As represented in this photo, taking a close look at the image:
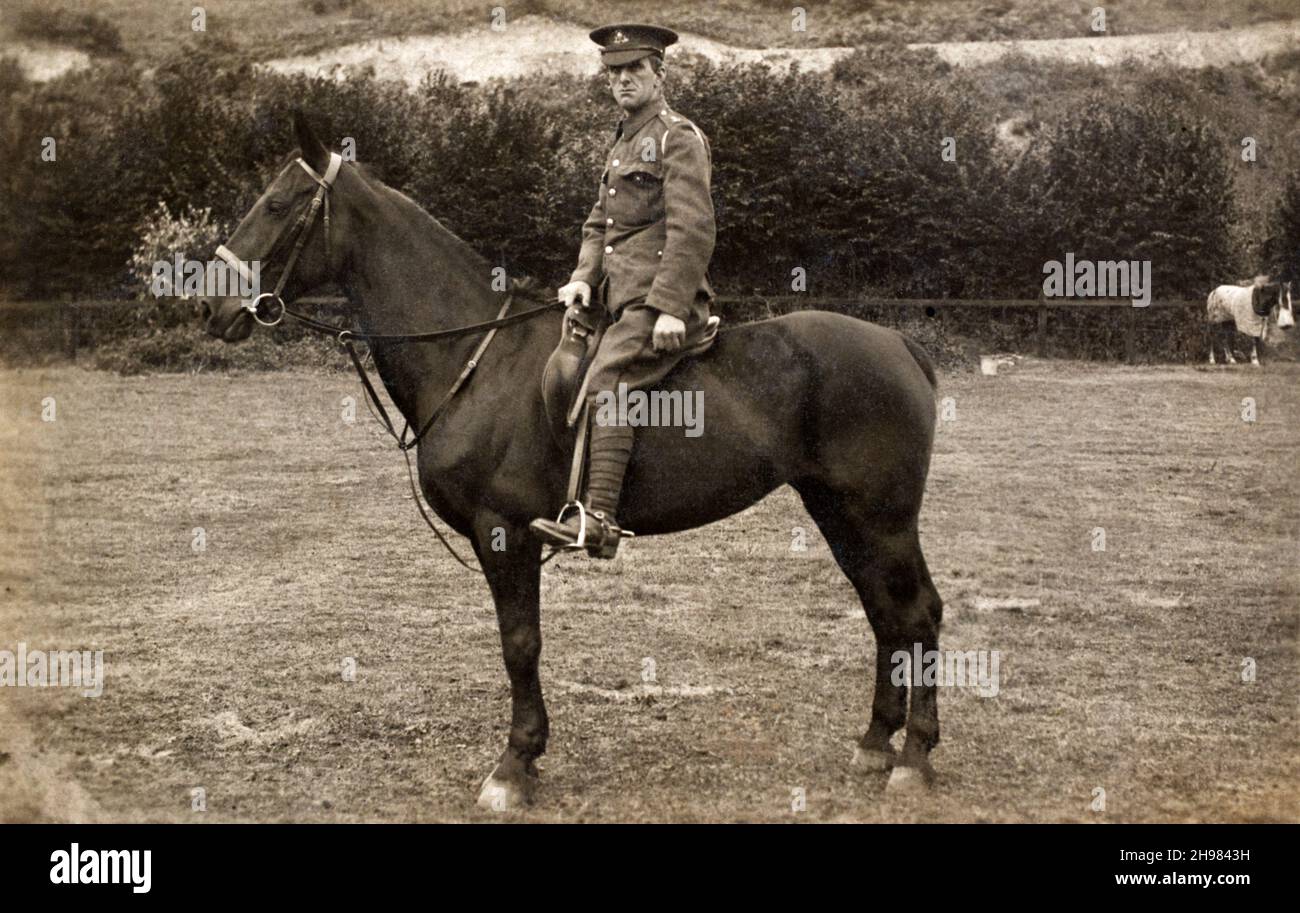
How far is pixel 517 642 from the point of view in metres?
5.53

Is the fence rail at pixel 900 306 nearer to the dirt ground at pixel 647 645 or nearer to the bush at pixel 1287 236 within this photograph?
the bush at pixel 1287 236

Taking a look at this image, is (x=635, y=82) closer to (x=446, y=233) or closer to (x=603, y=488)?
(x=446, y=233)

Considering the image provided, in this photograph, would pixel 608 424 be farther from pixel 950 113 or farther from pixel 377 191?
pixel 950 113

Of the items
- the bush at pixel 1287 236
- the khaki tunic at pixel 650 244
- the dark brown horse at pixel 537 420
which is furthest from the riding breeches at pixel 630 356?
the bush at pixel 1287 236

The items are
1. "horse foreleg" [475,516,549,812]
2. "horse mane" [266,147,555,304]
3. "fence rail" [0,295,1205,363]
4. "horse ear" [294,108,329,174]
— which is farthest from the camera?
"fence rail" [0,295,1205,363]

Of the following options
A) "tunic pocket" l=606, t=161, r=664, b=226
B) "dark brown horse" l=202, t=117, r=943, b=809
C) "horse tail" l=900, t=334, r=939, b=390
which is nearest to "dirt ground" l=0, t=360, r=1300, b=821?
"dark brown horse" l=202, t=117, r=943, b=809

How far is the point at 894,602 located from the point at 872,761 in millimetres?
831

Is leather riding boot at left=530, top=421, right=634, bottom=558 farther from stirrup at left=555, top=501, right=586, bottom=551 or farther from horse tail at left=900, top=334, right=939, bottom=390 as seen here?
horse tail at left=900, top=334, right=939, bottom=390

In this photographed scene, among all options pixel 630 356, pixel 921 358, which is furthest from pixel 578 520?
pixel 921 358

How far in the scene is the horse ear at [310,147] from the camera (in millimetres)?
5359

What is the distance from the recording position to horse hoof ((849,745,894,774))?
593cm

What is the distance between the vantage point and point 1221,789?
561cm
